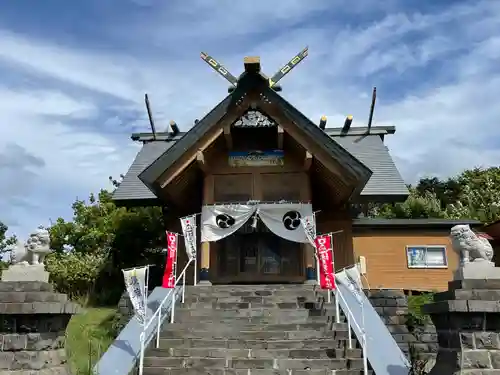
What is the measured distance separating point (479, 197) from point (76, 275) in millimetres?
24737

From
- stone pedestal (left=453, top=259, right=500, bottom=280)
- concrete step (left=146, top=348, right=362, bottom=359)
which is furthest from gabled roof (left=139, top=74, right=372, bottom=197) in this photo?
stone pedestal (left=453, top=259, right=500, bottom=280)

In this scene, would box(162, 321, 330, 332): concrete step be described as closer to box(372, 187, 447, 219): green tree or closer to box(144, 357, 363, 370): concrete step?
box(144, 357, 363, 370): concrete step

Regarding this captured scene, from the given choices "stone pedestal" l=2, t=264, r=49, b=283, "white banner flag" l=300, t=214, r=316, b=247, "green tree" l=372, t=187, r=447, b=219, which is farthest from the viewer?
"green tree" l=372, t=187, r=447, b=219

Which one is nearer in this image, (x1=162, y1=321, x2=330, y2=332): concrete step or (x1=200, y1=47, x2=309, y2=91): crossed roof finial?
(x1=162, y1=321, x2=330, y2=332): concrete step

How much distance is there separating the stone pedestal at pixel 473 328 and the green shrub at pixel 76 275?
15157 mm

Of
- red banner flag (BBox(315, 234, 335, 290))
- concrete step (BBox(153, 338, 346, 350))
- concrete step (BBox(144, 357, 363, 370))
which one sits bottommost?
concrete step (BBox(144, 357, 363, 370))

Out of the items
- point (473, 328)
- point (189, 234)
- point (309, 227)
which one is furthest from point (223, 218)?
point (473, 328)

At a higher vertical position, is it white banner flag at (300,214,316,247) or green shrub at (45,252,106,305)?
white banner flag at (300,214,316,247)

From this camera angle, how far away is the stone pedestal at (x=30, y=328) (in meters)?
6.38

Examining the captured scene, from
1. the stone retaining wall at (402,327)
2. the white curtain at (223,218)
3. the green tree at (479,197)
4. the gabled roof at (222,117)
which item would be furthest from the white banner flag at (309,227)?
the green tree at (479,197)

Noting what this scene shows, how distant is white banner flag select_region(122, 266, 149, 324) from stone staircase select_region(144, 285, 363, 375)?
0.82 meters

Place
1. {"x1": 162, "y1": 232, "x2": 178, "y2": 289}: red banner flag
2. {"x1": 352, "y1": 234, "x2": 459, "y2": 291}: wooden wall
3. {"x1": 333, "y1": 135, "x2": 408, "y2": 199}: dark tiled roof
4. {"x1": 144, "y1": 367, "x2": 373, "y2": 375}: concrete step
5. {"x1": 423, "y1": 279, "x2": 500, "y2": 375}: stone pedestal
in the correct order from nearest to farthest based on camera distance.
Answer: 1. {"x1": 423, "y1": 279, "x2": 500, "y2": 375}: stone pedestal
2. {"x1": 144, "y1": 367, "x2": 373, "y2": 375}: concrete step
3. {"x1": 162, "y1": 232, "x2": 178, "y2": 289}: red banner flag
4. {"x1": 352, "y1": 234, "x2": 459, "y2": 291}: wooden wall
5. {"x1": 333, "y1": 135, "x2": 408, "y2": 199}: dark tiled roof

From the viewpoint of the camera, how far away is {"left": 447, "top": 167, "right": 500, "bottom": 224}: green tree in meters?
26.1

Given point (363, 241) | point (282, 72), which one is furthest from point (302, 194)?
point (282, 72)
